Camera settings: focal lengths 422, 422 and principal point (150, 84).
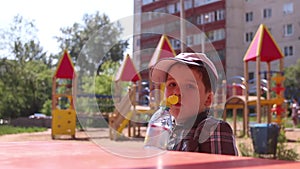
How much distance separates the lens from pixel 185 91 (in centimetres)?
126

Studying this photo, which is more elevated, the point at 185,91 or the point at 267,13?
the point at 267,13

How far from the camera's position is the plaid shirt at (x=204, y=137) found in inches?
48.8

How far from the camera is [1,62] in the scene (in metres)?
18.9

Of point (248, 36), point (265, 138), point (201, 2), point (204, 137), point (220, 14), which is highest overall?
point (201, 2)

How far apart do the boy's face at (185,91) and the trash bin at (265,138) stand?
4041 millimetres

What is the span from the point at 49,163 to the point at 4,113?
17879mm

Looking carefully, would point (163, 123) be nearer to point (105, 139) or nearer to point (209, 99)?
point (209, 99)

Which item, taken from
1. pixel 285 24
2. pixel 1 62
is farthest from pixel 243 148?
pixel 285 24

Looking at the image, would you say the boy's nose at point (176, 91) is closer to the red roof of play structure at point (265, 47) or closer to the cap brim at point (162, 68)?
the cap brim at point (162, 68)

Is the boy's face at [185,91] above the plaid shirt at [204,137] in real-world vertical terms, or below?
above

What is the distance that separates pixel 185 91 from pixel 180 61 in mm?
94

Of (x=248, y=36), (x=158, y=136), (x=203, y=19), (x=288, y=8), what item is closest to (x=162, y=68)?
(x=158, y=136)

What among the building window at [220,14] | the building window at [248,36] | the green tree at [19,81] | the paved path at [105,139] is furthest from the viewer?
the building window at [248,36]

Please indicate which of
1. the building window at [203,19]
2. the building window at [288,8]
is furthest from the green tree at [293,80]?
the building window at [203,19]
